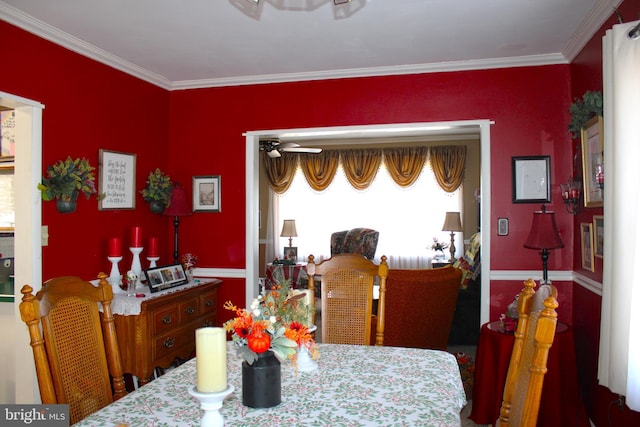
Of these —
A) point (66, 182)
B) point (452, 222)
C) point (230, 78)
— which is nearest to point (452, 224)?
point (452, 222)

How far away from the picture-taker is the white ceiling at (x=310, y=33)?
3.04 m

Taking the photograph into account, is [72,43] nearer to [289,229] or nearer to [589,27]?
[589,27]

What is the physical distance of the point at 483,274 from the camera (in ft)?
13.5

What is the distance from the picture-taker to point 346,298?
2873 millimetres

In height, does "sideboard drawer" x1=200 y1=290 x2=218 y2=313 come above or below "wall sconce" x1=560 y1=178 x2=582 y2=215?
below

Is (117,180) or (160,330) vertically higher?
(117,180)

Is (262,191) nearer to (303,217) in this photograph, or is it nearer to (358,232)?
(303,217)

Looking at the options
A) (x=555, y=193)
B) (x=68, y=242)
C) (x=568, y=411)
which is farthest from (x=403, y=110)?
(x=68, y=242)

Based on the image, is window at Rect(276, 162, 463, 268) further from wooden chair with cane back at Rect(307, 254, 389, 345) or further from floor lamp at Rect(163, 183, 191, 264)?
wooden chair with cane back at Rect(307, 254, 389, 345)

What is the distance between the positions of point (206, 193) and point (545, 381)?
320 cm

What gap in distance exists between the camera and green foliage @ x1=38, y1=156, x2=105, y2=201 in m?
3.30

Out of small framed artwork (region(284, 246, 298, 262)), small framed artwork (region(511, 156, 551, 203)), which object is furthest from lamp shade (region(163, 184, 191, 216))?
small framed artwork (region(284, 246, 298, 262))

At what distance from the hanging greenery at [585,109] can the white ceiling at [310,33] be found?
1.55 feet

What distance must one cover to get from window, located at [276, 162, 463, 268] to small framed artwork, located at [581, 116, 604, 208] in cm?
456
